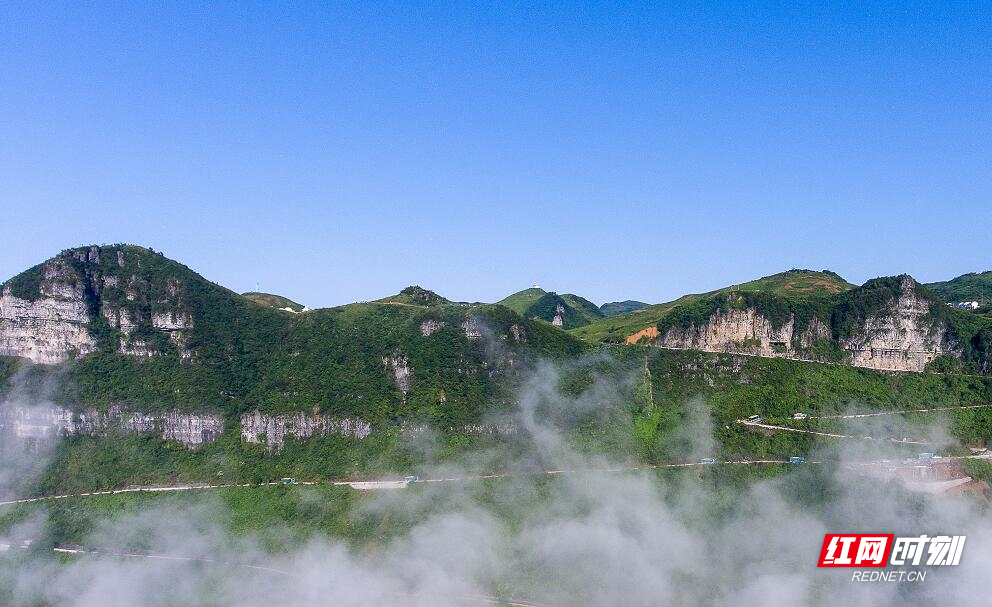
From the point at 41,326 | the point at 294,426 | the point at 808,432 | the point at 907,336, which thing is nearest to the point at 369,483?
the point at 294,426

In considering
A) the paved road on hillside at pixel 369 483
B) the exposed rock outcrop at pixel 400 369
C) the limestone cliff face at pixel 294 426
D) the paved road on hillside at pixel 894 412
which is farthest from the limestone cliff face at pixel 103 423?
the paved road on hillside at pixel 894 412

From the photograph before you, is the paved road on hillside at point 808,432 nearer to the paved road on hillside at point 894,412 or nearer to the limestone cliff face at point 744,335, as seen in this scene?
the paved road on hillside at point 894,412

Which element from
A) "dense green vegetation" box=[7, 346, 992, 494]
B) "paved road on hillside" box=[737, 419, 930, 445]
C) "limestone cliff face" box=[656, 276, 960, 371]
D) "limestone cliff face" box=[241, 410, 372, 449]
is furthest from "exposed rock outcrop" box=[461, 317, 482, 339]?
"paved road on hillside" box=[737, 419, 930, 445]

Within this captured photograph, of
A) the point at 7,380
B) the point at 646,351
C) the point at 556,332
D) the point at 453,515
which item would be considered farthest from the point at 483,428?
the point at 7,380

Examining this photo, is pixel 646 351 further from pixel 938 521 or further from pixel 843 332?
pixel 938 521

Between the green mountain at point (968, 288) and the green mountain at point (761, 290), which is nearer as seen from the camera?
the green mountain at point (761, 290)

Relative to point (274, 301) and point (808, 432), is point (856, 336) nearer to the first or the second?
point (808, 432)
